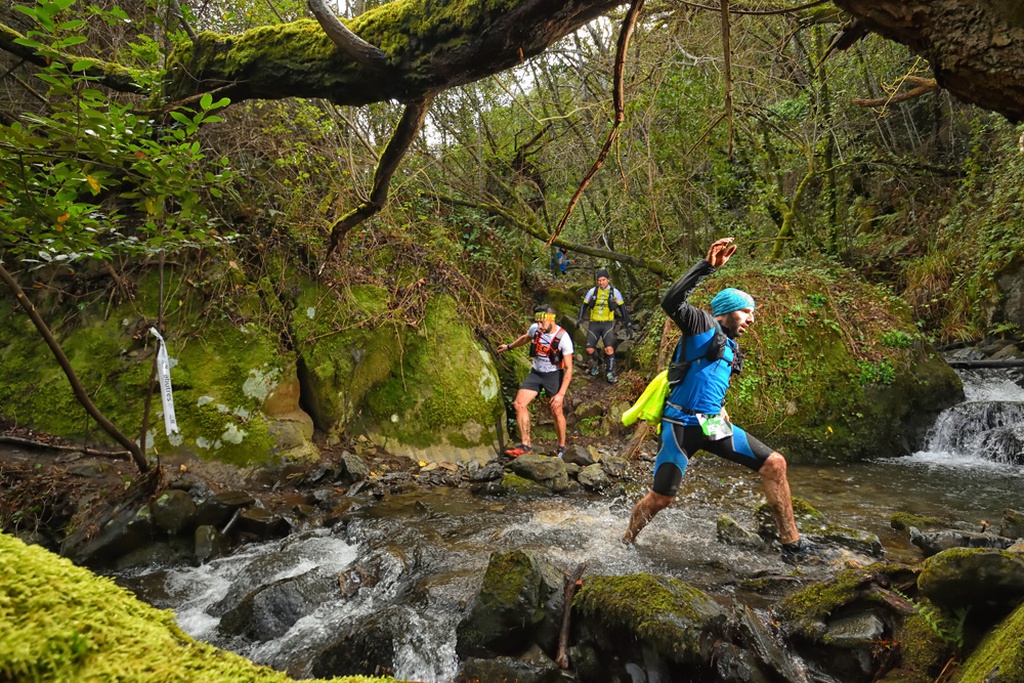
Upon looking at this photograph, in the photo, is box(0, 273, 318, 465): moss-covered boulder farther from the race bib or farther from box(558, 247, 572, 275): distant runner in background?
box(558, 247, 572, 275): distant runner in background

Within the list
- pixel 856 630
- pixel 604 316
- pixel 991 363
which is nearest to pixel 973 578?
pixel 856 630

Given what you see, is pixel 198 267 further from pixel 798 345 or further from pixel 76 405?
pixel 798 345

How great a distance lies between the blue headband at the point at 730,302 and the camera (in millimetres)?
4410

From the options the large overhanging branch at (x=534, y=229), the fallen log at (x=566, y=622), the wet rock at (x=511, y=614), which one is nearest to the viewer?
the fallen log at (x=566, y=622)

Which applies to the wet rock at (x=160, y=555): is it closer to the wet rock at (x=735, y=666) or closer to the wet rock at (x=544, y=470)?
the wet rock at (x=544, y=470)

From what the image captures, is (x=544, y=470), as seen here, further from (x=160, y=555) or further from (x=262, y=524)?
(x=160, y=555)

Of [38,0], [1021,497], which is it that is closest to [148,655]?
[38,0]

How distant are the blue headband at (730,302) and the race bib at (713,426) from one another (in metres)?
0.99

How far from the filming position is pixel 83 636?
0.66m

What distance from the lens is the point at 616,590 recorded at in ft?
10.2

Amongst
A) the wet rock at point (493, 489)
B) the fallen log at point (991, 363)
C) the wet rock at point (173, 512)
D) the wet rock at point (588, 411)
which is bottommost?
the fallen log at point (991, 363)

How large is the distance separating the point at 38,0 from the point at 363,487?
5.20m

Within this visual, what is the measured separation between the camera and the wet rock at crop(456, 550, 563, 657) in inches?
123

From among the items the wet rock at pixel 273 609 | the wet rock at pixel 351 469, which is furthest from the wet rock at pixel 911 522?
the wet rock at pixel 351 469
